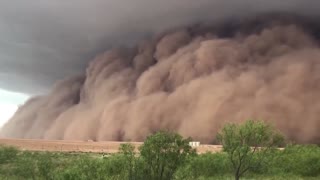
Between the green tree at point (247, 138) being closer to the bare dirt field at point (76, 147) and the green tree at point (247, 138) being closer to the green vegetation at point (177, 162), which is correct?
the green vegetation at point (177, 162)

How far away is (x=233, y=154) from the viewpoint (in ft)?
78.1

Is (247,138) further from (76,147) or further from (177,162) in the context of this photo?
(76,147)

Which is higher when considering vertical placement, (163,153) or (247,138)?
(247,138)

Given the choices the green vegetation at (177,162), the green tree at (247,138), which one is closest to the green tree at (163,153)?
the green vegetation at (177,162)

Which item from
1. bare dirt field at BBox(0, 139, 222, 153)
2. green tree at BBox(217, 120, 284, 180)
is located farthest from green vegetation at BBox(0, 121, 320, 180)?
bare dirt field at BBox(0, 139, 222, 153)

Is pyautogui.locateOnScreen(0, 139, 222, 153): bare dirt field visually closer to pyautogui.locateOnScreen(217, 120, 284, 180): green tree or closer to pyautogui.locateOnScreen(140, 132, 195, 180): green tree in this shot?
pyautogui.locateOnScreen(217, 120, 284, 180): green tree

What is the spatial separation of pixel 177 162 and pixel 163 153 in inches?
26.9

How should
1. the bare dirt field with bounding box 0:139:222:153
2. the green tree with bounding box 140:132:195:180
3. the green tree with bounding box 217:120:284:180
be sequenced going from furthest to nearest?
the bare dirt field with bounding box 0:139:222:153, the green tree with bounding box 217:120:284:180, the green tree with bounding box 140:132:195:180

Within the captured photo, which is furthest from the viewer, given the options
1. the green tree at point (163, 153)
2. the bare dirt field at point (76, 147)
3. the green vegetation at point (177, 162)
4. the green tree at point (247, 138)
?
the bare dirt field at point (76, 147)

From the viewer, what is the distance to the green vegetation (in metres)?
16.6

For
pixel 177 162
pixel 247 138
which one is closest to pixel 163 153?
pixel 177 162

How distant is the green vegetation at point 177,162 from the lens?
16578 mm

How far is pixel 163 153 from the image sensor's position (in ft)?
57.6

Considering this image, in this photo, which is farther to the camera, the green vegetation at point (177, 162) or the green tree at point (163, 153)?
the green tree at point (163, 153)
